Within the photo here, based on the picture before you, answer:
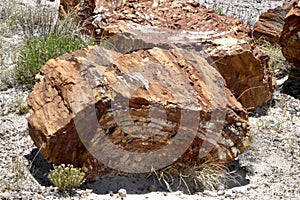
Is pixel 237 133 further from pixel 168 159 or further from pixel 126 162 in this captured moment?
pixel 126 162

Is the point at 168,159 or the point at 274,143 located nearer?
the point at 168,159

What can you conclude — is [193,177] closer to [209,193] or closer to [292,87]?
[209,193]

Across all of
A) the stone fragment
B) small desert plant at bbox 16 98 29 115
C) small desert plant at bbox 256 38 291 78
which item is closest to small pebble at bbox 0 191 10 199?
small desert plant at bbox 16 98 29 115

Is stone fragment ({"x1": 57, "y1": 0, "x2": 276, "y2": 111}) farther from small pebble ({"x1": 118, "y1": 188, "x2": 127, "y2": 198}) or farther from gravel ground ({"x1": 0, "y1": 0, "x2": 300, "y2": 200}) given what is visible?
small pebble ({"x1": 118, "y1": 188, "x2": 127, "y2": 198})

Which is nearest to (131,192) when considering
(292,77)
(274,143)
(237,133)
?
(237,133)

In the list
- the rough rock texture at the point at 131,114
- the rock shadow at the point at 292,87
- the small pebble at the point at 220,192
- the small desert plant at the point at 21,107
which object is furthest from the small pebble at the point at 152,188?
the rock shadow at the point at 292,87

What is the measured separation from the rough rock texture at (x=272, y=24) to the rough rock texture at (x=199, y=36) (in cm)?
158

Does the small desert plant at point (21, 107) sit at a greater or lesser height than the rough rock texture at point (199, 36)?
lesser

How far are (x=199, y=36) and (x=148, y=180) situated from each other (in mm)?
1733

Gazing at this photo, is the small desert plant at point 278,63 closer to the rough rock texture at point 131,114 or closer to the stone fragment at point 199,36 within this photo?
the stone fragment at point 199,36

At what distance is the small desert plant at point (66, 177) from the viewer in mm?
4414

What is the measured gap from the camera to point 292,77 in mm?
7207

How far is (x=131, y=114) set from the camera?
4523 millimetres

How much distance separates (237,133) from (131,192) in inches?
39.4
